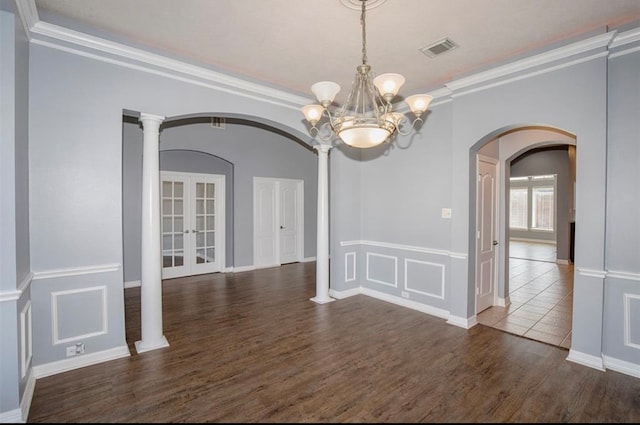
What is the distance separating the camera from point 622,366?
9.21 feet

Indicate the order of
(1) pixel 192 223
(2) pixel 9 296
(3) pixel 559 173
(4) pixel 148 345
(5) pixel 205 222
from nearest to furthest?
(2) pixel 9 296 < (4) pixel 148 345 < (1) pixel 192 223 < (5) pixel 205 222 < (3) pixel 559 173

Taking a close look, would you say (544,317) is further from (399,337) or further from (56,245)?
(56,245)

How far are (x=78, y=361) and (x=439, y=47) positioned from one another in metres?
4.56

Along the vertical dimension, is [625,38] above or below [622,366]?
above

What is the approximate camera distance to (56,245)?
277 centimetres

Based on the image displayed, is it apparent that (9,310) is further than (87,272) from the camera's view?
No

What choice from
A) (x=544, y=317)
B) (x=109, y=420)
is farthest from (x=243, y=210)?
(x=544, y=317)

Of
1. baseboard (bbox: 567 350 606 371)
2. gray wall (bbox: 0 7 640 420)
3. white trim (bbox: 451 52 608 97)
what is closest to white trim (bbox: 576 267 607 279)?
gray wall (bbox: 0 7 640 420)

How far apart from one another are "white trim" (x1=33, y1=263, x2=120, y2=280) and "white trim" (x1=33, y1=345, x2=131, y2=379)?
0.76 metres

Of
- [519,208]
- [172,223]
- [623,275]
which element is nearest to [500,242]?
[623,275]

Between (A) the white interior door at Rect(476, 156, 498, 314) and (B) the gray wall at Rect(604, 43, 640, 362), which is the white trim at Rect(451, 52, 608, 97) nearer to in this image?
(B) the gray wall at Rect(604, 43, 640, 362)

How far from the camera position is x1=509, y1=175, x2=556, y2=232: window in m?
11.9

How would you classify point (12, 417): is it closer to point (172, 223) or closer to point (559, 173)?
point (172, 223)

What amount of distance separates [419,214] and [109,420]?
3.92 metres
